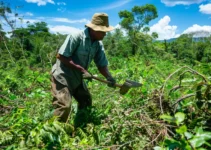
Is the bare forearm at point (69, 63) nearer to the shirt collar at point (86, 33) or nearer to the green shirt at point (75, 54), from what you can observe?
the green shirt at point (75, 54)

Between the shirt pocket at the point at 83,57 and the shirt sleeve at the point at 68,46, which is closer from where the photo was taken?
the shirt sleeve at the point at 68,46

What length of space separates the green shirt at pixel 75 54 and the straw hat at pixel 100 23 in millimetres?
126

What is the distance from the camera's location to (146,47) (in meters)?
17.6

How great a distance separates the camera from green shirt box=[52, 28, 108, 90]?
3355mm

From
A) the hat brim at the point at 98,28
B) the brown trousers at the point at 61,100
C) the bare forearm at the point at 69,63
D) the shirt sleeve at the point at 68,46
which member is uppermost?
the hat brim at the point at 98,28

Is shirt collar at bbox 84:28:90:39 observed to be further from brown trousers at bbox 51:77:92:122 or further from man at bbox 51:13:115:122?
brown trousers at bbox 51:77:92:122

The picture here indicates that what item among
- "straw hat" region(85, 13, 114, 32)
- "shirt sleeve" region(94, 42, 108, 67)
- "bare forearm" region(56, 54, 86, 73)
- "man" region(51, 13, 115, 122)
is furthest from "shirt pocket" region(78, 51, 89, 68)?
"straw hat" region(85, 13, 114, 32)

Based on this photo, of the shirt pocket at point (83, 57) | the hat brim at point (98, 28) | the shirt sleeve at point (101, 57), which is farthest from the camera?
the shirt sleeve at point (101, 57)

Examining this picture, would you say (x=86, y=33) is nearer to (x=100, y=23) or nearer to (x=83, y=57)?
(x=100, y=23)

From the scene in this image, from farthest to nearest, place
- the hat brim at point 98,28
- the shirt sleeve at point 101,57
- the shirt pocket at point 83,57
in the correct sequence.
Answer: the shirt sleeve at point 101,57 < the shirt pocket at point 83,57 < the hat brim at point 98,28

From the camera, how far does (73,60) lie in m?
3.54

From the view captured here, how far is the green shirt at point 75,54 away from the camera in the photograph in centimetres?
336

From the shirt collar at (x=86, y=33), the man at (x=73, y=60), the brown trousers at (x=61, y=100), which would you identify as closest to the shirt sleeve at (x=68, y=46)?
the man at (x=73, y=60)

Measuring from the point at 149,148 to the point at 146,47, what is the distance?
51.4ft
